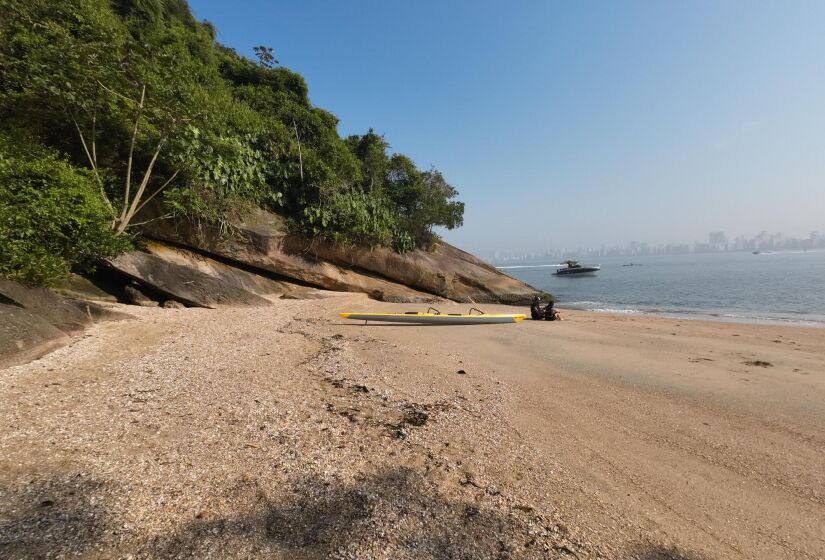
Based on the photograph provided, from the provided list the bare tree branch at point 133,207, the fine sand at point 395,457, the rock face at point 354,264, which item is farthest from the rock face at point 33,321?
the rock face at point 354,264

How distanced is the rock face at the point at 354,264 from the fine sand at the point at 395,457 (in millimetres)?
8076

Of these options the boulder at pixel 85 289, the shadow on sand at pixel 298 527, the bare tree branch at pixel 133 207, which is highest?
the bare tree branch at pixel 133 207

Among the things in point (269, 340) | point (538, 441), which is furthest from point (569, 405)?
point (269, 340)

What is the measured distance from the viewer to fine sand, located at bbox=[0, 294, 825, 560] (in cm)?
236

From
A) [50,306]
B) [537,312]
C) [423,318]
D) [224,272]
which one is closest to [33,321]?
[50,306]

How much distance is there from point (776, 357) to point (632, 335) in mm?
3122

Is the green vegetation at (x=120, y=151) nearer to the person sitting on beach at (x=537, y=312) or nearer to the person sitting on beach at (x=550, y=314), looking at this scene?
the person sitting on beach at (x=537, y=312)

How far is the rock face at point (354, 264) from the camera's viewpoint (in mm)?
14508

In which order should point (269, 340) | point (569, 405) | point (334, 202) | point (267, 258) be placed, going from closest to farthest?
point (569, 405), point (269, 340), point (267, 258), point (334, 202)

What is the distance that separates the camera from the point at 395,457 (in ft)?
11.3

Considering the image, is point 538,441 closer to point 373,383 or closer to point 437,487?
point 437,487

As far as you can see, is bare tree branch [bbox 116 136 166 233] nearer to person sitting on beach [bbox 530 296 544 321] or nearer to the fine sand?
the fine sand

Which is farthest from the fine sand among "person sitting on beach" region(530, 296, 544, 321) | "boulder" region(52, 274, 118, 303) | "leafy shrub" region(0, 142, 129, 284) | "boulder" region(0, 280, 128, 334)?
"person sitting on beach" region(530, 296, 544, 321)

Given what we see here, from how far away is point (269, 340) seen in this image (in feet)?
26.1
